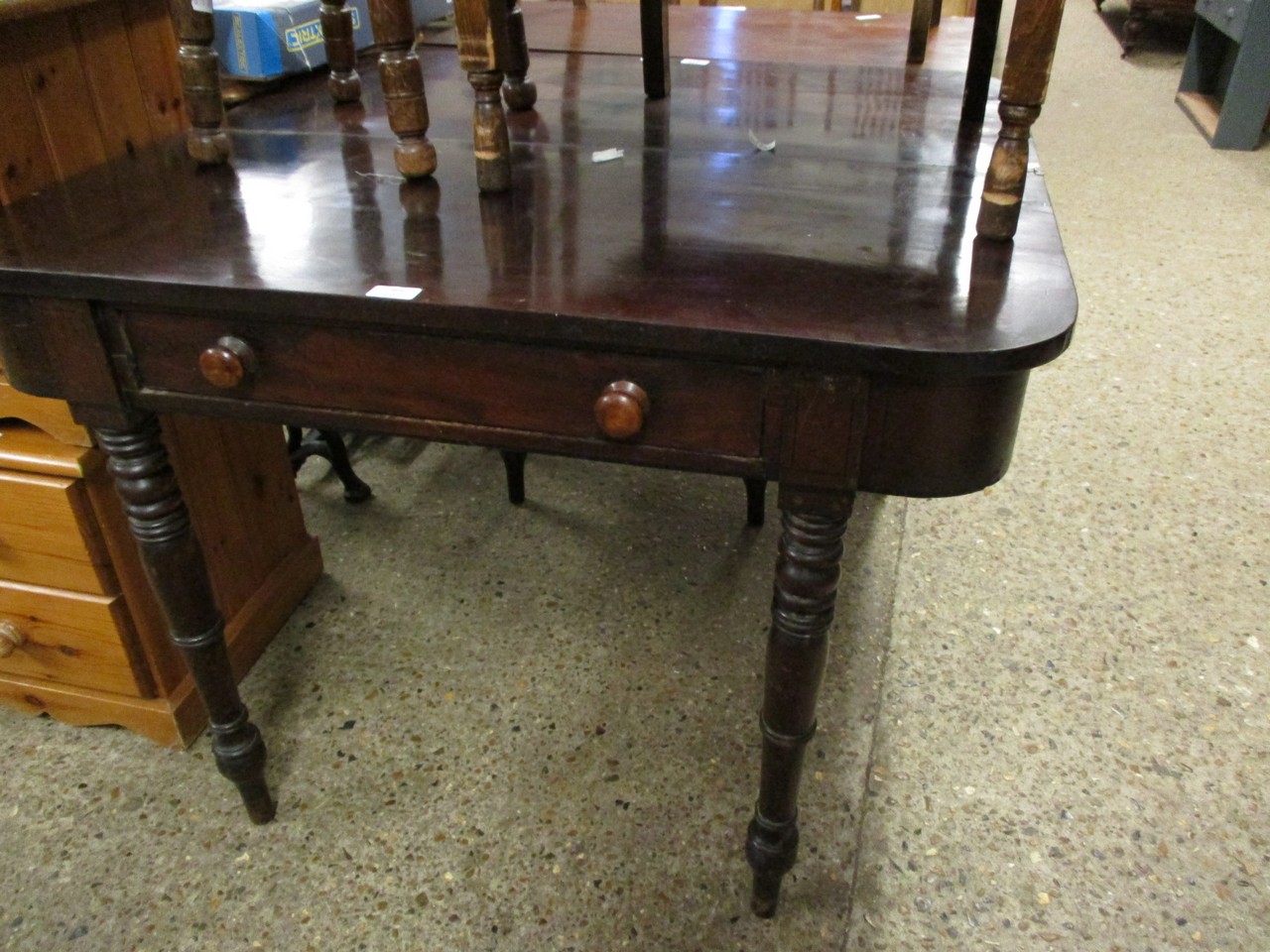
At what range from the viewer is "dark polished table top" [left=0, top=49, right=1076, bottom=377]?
0.84m

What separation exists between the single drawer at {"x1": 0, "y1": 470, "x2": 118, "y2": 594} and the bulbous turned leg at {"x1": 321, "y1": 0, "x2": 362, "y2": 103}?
674 millimetres

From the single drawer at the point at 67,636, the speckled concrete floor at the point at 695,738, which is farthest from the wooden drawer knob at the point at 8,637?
the speckled concrete floor at the point at 695,738

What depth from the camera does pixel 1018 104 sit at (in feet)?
2.88

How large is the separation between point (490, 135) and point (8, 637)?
0.99 metres

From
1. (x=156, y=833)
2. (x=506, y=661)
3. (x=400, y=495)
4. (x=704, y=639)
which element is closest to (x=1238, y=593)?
(x=704, y=639)

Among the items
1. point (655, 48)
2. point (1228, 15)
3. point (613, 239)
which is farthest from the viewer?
point (1228, 15)

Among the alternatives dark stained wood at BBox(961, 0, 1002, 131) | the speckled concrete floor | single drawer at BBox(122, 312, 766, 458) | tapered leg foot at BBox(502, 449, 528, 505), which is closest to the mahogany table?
single drawer at BBox(122, 312, 766, 458)

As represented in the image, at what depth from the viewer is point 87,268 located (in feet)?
3.13

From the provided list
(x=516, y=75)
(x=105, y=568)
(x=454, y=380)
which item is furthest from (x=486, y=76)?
(x=105, y=568)

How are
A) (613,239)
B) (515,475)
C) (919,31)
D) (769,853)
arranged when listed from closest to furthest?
(613,239), (769,853), (919,31), (515,475)

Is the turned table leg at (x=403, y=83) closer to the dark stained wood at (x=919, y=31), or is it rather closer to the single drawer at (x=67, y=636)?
the single drawer at (x=67, y=636)

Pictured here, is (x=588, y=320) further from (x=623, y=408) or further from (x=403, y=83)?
(x=403, y=83)

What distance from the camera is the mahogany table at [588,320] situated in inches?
33.6

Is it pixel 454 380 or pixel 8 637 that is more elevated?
pixel 454 380
